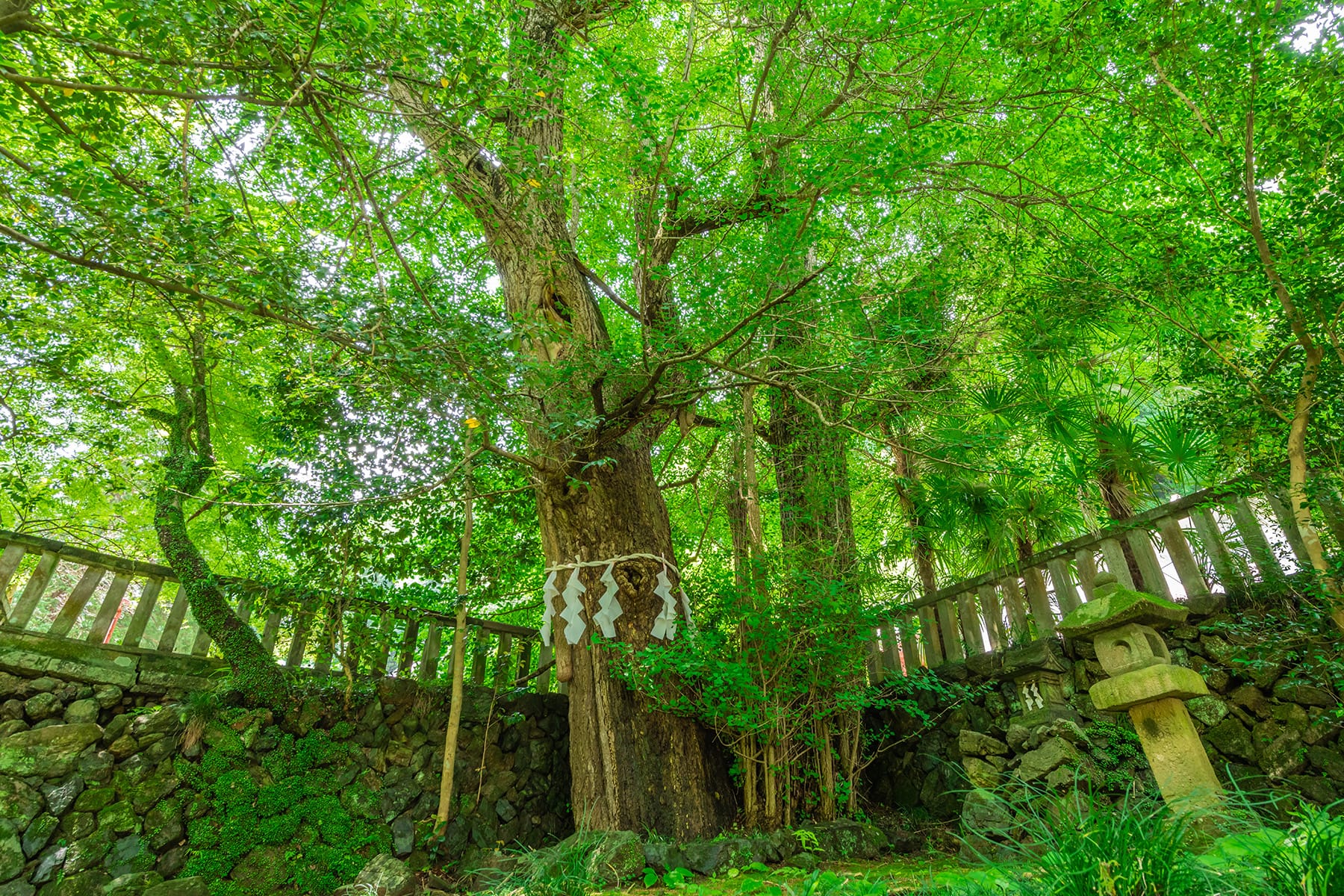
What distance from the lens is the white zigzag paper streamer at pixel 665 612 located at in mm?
3900

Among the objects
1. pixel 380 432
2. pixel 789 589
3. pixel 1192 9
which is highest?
pixel 1192 9

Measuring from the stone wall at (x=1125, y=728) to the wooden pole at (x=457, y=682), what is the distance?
113 inches

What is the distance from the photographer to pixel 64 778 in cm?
356

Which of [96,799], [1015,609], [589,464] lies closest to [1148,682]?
[1015,609]

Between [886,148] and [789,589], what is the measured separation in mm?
2579

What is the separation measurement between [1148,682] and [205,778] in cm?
503

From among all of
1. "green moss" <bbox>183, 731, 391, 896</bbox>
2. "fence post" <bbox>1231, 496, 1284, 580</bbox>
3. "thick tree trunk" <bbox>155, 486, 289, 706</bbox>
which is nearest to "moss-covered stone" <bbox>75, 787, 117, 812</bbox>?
"green moss" <bbox>183, 731, 391, 896</bbox>

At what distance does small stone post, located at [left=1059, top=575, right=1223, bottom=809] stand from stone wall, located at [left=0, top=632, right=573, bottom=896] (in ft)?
11.4

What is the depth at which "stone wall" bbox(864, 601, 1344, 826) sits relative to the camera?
3.08 m

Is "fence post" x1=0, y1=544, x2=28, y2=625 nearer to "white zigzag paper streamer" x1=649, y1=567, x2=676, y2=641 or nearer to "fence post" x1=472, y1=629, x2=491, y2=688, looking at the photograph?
"fence post" x1=472, y1=629, x2=491, y2=688

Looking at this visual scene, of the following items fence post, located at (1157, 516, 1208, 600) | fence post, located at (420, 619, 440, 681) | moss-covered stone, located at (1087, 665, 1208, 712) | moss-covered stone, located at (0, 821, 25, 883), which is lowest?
moss-covered stone, located at (0, 821, 25, 883)

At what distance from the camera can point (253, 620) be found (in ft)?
14.3

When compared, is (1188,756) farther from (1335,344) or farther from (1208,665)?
(1335,344)

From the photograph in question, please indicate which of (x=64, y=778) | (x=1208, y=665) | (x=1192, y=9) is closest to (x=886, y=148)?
(x=1192, y=9)
